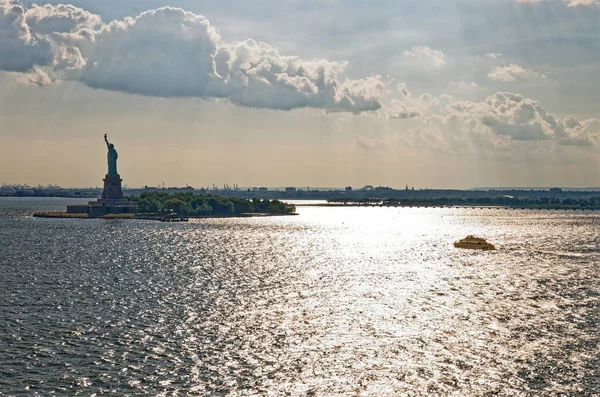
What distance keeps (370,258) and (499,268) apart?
31.4 metres

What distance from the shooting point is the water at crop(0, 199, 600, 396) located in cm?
5200

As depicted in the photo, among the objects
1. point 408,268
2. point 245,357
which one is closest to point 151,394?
point 245,357

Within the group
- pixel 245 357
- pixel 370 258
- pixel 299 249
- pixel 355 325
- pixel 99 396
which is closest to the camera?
pixel 99 396

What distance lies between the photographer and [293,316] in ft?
253

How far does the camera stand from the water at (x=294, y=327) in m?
52.0

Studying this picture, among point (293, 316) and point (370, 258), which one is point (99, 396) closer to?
point (293, 316)

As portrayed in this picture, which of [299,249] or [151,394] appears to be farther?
[299,249]

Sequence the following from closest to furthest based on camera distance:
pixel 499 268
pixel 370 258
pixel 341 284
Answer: pixel 341 284, pixel 499 268, pixel 370 258

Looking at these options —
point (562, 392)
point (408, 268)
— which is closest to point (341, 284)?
point (408, 268)

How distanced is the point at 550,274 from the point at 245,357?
256ft

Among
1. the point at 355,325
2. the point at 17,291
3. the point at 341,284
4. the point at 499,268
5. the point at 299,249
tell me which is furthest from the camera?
the point at 299,249

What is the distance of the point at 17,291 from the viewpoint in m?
90.1

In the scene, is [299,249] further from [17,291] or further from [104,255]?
[17,291]

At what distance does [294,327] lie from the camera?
70938 mm
